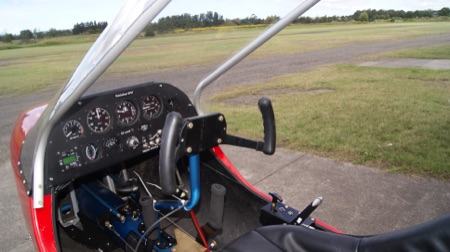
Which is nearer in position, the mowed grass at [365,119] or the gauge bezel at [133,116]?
the gauge bezel at [133,116]

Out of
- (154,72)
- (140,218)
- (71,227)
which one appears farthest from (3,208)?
(154,72)

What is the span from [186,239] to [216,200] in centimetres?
56

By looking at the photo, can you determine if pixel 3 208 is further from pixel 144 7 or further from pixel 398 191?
pixel 398 191

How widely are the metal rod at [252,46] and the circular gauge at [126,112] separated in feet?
1.29

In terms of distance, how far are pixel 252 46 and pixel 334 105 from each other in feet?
16.9

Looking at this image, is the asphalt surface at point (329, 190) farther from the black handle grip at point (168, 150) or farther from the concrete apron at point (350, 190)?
the black handle grip at point (168, 150)

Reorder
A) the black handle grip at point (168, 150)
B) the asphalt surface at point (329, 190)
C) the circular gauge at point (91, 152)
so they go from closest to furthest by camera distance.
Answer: the black handle grip at point (168, 150)
the circular gauge at point (91, 152)
the asphalt surface at point (329, 190)

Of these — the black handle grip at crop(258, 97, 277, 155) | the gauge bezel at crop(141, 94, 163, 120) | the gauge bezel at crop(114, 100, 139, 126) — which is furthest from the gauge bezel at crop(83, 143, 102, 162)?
the black handle grip at crop(258, 97, 277, 155)

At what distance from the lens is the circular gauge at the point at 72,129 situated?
1808mm

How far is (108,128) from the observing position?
6.48 ft

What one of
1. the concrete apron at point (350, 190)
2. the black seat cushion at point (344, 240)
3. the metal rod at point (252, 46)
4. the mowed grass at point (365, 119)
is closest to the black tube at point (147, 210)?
the metal rod at point (252, 46)

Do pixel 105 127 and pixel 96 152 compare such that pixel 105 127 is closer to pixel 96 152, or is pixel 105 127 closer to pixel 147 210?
pixel 96 152

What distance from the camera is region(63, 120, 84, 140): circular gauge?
1808 millimetres

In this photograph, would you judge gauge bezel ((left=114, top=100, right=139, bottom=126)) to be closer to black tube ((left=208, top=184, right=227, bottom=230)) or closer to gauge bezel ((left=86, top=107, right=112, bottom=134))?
gauge bezel ((left=86, top=107, right=112, bottom=134))
